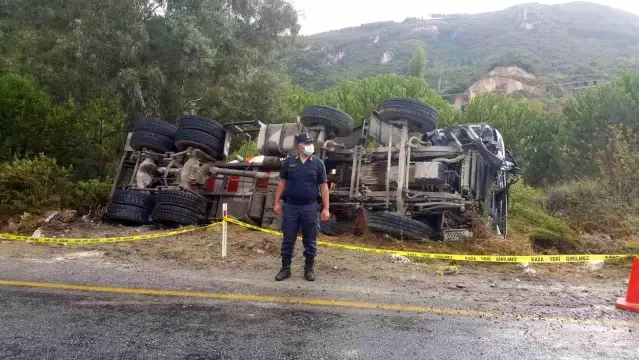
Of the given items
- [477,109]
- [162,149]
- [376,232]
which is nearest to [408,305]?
[376,232]

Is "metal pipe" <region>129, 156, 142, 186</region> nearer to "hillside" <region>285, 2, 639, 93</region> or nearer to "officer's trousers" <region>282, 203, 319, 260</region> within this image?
"officer's trousers" <region>282, 203, 319, 260</region>

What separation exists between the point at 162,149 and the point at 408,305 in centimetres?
699

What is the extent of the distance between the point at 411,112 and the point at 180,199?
411cm

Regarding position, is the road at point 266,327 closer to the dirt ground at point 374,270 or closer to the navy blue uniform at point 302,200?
the dirt ground at point 374,270

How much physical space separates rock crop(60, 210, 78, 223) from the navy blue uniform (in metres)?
5.18

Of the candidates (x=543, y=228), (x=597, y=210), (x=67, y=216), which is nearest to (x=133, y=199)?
(x=67, y=216)

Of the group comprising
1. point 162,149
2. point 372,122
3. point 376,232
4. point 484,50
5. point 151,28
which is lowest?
point 376,232

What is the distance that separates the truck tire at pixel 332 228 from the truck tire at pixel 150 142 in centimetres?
362

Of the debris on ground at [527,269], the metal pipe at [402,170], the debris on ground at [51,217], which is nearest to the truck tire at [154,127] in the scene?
the debris on ground at [51,217]

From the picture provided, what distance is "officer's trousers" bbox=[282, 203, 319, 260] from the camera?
212 inches

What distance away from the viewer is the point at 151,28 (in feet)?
49.0

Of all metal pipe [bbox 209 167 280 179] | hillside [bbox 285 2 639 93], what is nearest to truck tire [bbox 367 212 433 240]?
metal pipe [bbox 209 167 280 179]

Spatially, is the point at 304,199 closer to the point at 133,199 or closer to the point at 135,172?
the point at 133,199

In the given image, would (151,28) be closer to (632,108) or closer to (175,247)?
(175,247)
